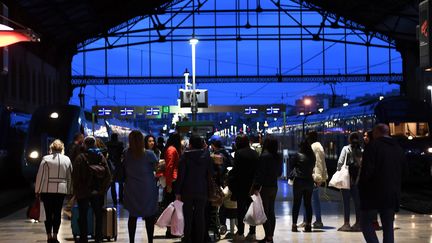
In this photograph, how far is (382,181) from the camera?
31.1 feet

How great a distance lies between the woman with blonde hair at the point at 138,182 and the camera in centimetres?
1109

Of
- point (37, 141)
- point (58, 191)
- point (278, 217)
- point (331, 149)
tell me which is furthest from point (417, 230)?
point (331, 149)

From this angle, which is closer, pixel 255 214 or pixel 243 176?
pixel 255 214

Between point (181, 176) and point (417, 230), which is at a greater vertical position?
point (181, 176)

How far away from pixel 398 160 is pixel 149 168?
11.7 ft

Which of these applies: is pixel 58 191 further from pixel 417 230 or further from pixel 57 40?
pixel 57 40

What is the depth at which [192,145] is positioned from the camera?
11.4 meters

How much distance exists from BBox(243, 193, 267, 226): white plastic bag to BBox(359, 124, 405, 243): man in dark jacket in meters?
2.60

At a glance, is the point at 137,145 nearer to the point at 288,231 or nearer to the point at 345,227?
the point at 288,231

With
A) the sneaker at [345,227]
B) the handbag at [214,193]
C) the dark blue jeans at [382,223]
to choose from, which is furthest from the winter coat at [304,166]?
the dark blue jeans at [382,223]

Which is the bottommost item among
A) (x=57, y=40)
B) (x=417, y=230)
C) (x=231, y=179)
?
(x=417, y=230)

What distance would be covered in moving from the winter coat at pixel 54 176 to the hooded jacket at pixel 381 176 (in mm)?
4660

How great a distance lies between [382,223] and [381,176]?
2.03ft

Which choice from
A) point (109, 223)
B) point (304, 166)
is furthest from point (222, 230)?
point (109, 223)
